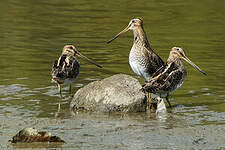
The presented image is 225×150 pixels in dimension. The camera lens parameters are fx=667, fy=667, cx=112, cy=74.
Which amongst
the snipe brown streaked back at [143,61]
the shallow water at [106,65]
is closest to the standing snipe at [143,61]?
the snipe brown streaked back at [143,61]

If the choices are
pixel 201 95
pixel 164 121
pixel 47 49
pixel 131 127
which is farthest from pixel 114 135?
pixel 47 49

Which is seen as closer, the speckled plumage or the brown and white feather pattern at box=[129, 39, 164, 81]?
the speckled plumage

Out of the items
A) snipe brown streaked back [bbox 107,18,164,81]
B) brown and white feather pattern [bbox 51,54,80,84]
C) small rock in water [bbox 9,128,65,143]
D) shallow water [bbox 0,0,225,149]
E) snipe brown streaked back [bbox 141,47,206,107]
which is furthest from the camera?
snipe brown streaked back [bbox 107,18,164,81]

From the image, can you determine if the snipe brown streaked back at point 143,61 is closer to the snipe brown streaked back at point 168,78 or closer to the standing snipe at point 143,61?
the standing snipe at point 143,61

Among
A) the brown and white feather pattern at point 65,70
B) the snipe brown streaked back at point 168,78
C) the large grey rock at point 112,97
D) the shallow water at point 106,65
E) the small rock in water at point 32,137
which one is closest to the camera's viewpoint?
the small rock in water at point 32,137

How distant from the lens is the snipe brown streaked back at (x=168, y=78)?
1126cm

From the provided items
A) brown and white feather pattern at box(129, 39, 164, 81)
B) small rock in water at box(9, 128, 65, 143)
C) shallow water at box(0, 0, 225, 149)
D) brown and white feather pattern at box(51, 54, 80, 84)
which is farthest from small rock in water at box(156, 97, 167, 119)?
small rock in water at box(9, 128, 65, 143)

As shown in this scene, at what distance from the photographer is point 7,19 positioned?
2111cm

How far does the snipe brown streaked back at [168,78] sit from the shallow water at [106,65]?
0.42 m

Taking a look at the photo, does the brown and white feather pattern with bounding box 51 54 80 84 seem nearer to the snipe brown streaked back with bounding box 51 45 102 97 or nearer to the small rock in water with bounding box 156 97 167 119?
the snipe brown streaked back with bounding box 51 45 102 97

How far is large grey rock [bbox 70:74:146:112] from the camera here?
11.1m

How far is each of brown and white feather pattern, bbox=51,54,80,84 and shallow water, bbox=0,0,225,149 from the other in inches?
13.7

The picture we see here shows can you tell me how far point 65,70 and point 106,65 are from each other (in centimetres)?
313

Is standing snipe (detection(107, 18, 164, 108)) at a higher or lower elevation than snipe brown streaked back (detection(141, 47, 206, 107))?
higher
